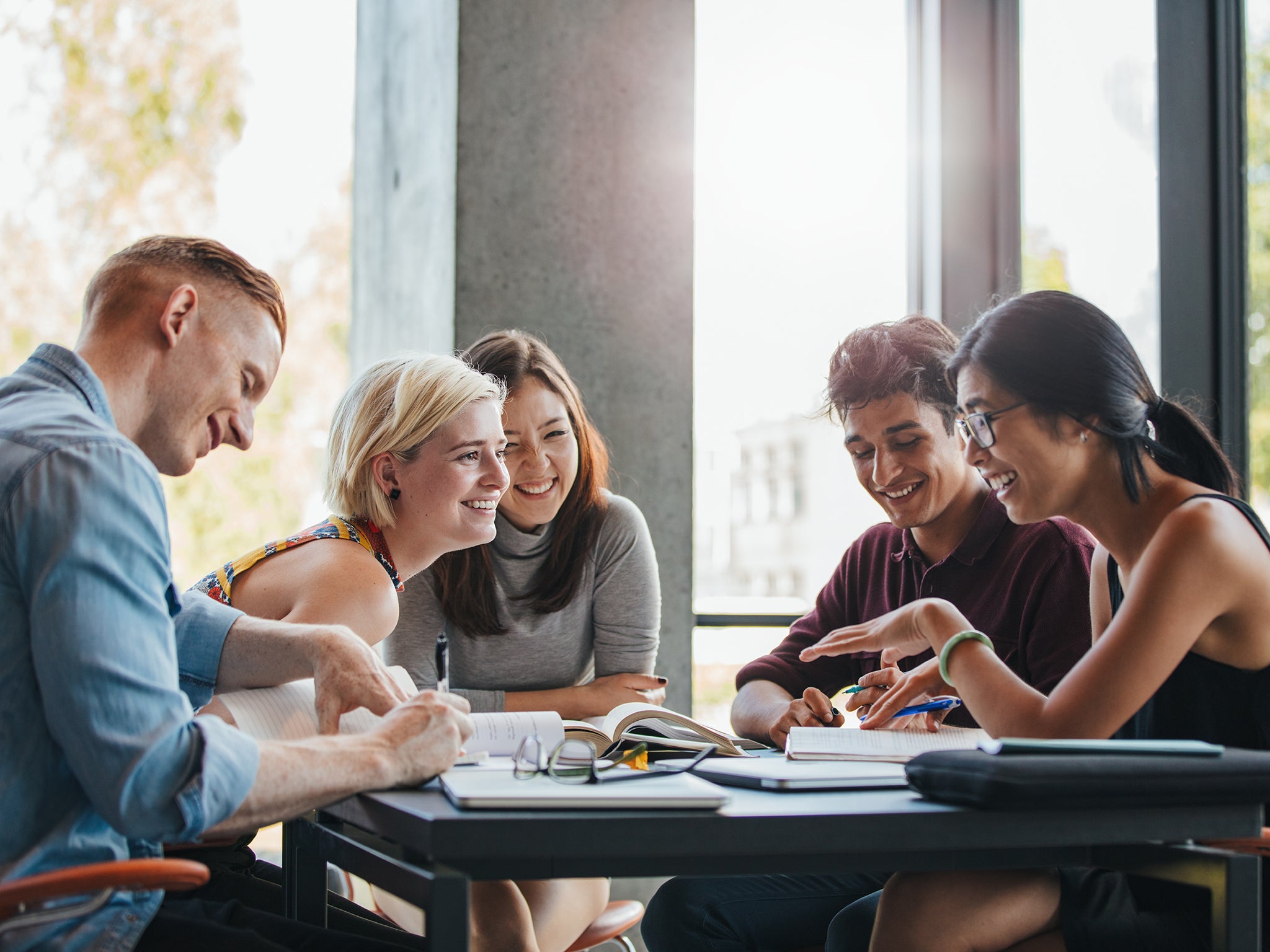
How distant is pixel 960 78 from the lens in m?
3.82

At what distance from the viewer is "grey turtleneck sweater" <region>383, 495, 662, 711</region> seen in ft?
8.24

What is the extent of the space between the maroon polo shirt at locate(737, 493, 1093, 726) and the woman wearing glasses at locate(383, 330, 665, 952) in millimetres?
408

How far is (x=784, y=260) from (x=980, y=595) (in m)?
2.10

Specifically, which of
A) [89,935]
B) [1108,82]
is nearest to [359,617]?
[89,935]

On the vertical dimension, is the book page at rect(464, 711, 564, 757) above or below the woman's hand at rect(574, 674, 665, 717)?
above

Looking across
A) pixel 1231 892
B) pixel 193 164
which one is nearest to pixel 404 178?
pixel 193 164

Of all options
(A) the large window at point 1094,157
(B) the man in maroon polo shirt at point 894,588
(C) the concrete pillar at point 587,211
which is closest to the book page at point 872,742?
(B) the man in maroon polo shirt at point 894,588

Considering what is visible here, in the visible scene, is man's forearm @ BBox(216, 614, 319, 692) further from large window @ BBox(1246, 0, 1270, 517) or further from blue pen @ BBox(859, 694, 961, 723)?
large window @ BBox(1246, 0, 1270, 517)

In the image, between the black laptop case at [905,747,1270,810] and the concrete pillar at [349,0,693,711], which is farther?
the concrete pillar at [349,0,693,711]

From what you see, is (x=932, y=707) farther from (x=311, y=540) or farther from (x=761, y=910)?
Result: (x=311, y=540)

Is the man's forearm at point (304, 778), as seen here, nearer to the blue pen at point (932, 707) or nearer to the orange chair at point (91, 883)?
the orange chair at point (91, 883)

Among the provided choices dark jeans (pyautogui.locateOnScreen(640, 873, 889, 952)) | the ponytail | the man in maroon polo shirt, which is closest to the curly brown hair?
the man in maroon polo shirt

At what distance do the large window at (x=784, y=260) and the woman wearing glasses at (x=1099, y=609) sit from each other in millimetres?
1869

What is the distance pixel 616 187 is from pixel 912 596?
174 centimetres
